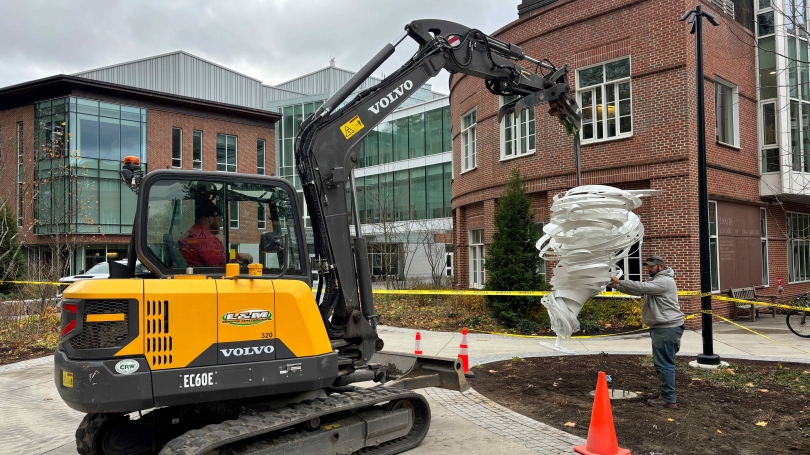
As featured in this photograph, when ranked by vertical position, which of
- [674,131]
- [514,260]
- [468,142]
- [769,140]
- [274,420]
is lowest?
[274,420]

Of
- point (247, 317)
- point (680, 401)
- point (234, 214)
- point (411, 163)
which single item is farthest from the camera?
point (411, 163)

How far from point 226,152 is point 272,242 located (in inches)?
1543

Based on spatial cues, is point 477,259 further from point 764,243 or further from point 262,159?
point 262,159

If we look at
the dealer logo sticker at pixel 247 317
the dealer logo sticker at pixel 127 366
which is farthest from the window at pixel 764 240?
the dealer logo sticker at pixel 127 366

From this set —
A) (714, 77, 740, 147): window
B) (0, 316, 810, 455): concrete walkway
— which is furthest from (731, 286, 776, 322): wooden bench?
(714, 77, 740, 147): window

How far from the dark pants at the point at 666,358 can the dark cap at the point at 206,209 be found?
5.50m

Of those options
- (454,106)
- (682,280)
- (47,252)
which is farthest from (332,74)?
(682,280)

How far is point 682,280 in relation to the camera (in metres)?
15.1

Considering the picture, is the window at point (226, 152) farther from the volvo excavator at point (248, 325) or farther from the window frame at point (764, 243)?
the volvo excavator at point (248, 325)

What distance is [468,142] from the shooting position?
74.5ft

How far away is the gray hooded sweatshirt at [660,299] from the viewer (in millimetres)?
7523

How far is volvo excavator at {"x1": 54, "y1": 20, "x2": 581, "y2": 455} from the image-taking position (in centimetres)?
462

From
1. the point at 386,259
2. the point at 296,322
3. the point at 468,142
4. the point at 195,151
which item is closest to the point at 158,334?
the point at 296,322

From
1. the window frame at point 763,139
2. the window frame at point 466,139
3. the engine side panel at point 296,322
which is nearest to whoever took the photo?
the engine side panel at point 296,322
